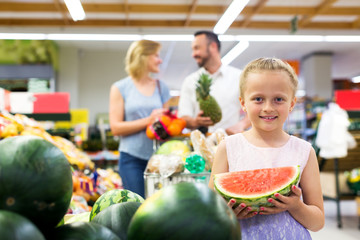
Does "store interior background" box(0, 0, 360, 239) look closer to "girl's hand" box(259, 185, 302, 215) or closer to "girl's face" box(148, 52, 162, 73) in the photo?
"girl's face" box(148, 52, 162, 73)

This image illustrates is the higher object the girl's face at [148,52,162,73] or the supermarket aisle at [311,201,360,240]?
the girl's face at [148,52,162,73]

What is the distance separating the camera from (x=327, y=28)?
10.1m

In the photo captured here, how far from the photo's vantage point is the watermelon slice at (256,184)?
0.94 metres

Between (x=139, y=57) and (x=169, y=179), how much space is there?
1.18m

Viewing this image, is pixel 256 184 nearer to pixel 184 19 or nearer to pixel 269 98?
pixel 269 98

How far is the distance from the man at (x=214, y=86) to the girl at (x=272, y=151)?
1447 millimetres

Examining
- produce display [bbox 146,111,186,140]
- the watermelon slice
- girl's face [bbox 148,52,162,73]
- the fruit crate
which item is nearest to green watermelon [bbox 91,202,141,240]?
the watermelon slice

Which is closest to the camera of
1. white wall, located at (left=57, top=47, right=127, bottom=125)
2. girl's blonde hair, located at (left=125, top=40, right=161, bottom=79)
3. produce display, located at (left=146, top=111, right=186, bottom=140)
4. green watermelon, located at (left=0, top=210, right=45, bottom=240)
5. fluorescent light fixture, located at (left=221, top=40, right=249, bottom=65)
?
green watermelon, located at (left=0, top=210, right=45, bottom=240)

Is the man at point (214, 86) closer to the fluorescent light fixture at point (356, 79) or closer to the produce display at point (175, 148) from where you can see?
the produce display at point (175, 148)

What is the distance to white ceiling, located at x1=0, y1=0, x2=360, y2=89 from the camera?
27.8 ft

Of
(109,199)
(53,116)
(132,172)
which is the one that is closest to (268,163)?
(109,199)

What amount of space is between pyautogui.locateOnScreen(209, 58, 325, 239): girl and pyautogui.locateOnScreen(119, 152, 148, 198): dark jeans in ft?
4.39

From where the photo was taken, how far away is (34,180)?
548mm

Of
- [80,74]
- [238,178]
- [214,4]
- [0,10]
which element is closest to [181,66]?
[80,74]
